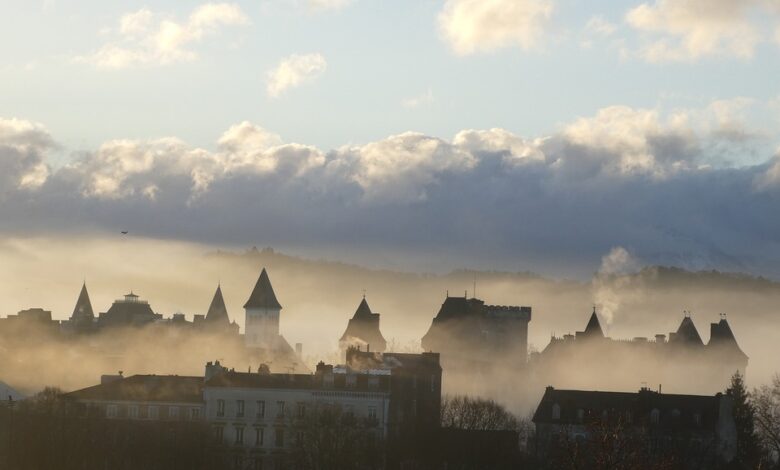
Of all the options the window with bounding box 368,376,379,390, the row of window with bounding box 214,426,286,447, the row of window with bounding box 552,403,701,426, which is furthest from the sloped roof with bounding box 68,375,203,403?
Answer: the row of window with bounding box 552,403,701,426

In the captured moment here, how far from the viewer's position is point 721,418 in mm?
152000

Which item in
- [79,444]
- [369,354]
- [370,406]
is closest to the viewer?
[79,444]

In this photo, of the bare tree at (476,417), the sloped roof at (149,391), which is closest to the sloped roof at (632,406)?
the bare tree at (476,417)

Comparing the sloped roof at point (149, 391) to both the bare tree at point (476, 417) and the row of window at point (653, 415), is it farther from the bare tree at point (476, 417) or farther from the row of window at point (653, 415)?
the row of window at point (653, 415)

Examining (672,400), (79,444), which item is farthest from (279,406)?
(672,400)

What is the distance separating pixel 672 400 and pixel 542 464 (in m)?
18.7

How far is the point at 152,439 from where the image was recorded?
144125 millimetres

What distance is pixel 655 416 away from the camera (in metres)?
152

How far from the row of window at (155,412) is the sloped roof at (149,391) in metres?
0.67

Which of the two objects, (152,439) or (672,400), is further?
(672,400)

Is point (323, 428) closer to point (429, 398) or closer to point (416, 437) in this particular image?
point (416, 437)

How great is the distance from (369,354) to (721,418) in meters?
31.4

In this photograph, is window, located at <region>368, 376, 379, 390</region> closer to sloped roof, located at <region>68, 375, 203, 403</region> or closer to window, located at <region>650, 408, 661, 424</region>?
sloped roof, located at <region>68, 375, 203, 403</region>

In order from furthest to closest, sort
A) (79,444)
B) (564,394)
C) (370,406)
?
(564,394) → (370,406) → (79,444)
